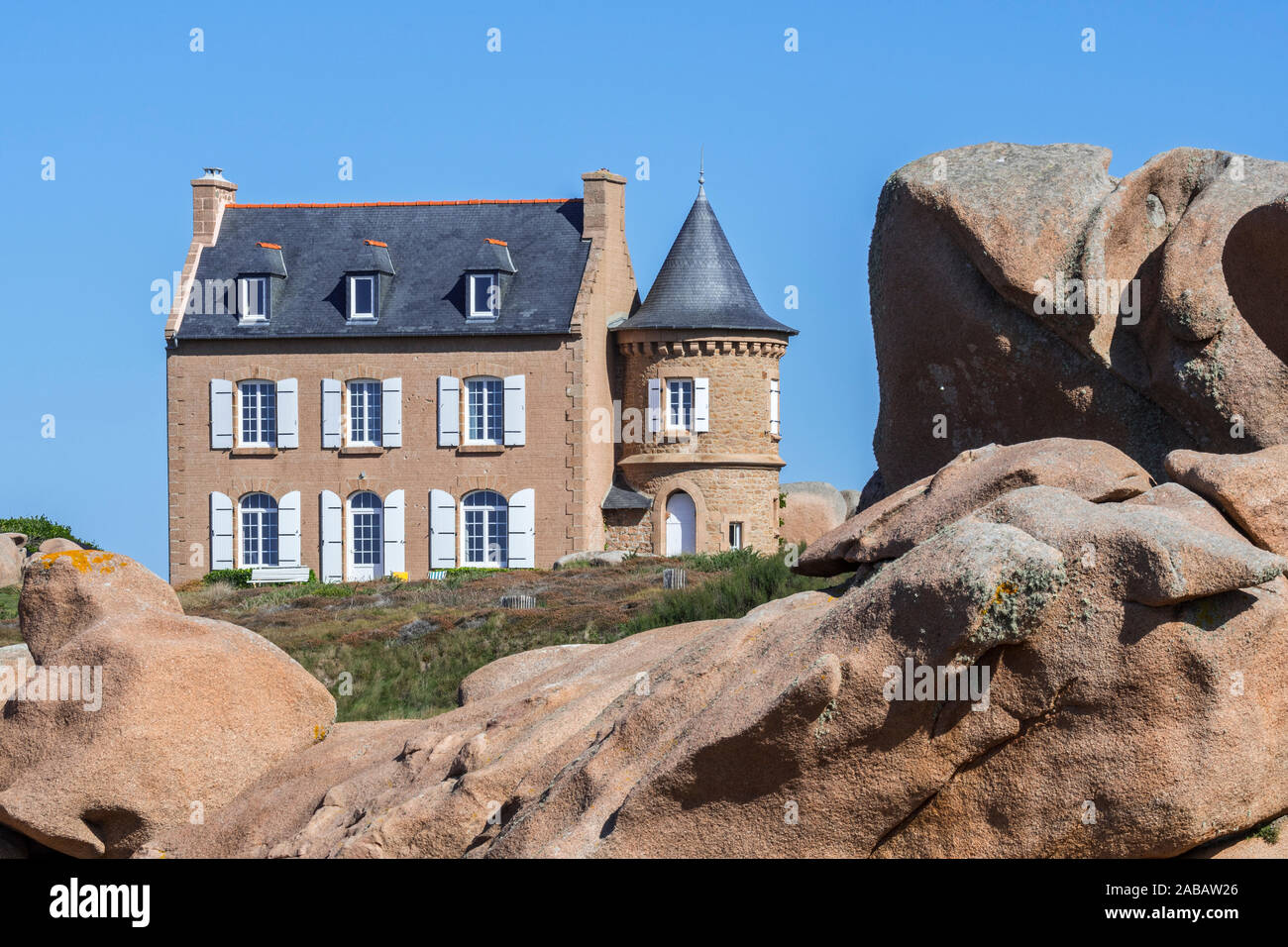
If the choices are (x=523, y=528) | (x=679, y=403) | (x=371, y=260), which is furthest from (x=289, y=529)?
(x=679, y=403)

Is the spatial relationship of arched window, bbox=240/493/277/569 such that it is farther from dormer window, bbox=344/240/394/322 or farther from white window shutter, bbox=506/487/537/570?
white window shutter, bbox=506/487/537/570

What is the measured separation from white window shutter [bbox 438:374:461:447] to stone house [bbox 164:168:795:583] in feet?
0.16

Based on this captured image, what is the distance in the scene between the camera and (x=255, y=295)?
39.9 meters

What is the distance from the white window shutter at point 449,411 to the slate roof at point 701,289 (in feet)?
14.9

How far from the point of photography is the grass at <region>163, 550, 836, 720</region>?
1730 centimetres

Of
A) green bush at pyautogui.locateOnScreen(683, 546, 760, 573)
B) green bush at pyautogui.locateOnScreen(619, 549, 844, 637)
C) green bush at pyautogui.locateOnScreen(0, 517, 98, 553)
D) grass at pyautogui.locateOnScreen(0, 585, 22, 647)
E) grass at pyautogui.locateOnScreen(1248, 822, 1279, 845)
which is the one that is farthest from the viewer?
green bush at pyautogui.locateOnScreen(0, 517, 98, 553)

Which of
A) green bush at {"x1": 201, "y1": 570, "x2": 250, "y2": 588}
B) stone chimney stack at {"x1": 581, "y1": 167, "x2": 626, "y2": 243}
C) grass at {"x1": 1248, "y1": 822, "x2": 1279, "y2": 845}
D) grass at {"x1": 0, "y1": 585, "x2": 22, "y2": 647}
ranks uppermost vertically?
stone chimney stack at {"x1": 581, "y1": 167, "x2": 626, "y2": 243}

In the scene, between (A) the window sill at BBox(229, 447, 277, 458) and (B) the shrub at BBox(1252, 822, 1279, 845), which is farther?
(A) the window sill at BBox(229, 447, 277, 458)

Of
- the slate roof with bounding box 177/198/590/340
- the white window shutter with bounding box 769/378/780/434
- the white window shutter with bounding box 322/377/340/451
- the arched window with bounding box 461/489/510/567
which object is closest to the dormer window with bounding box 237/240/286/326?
the slate roof with bounding box 177/198/590/340

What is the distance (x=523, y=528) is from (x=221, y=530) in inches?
310

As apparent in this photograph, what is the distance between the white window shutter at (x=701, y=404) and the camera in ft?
129

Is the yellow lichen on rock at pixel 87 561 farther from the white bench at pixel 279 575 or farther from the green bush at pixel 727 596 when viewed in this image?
the white bench at pixel 279 575

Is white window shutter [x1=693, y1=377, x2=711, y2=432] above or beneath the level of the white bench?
above
